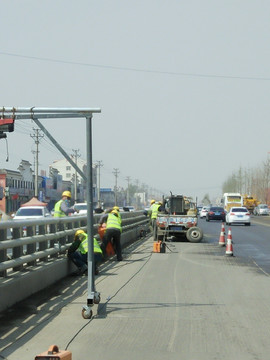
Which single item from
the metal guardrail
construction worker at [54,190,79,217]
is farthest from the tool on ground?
construction worker at [54,190,79,217]

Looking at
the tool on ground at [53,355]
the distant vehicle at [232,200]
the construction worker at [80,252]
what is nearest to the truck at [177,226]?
the construction worker at [80,252]

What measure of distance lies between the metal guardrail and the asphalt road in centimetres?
64

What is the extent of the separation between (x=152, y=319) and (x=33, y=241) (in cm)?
320

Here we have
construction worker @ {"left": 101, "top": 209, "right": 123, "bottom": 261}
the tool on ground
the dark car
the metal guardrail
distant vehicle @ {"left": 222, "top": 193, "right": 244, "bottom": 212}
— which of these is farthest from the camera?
distant vehicle @ {"left": 222, "top": 193, "right": 244, "bottom": 212}

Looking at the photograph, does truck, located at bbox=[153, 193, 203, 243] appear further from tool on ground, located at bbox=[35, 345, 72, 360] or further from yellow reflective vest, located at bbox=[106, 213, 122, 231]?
tool on ground, located at bbox=[35, 345, 72, 360]

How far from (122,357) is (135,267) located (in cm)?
1037

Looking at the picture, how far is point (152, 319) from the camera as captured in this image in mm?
9539

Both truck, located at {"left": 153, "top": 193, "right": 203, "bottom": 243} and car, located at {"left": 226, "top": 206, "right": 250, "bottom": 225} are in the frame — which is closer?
truck, located at {"left": 153, "top": 193, "right": 203, "bottom": 243}

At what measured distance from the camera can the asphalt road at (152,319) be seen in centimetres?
752

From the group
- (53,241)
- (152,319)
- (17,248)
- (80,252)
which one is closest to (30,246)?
(17,248)

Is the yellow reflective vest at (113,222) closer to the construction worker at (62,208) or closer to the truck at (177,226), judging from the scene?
the construction worker at (62,208)

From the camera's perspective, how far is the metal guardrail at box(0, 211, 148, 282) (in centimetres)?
1030

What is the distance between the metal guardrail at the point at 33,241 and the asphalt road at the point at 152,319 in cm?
64

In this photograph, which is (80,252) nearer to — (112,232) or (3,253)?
(112,232)
